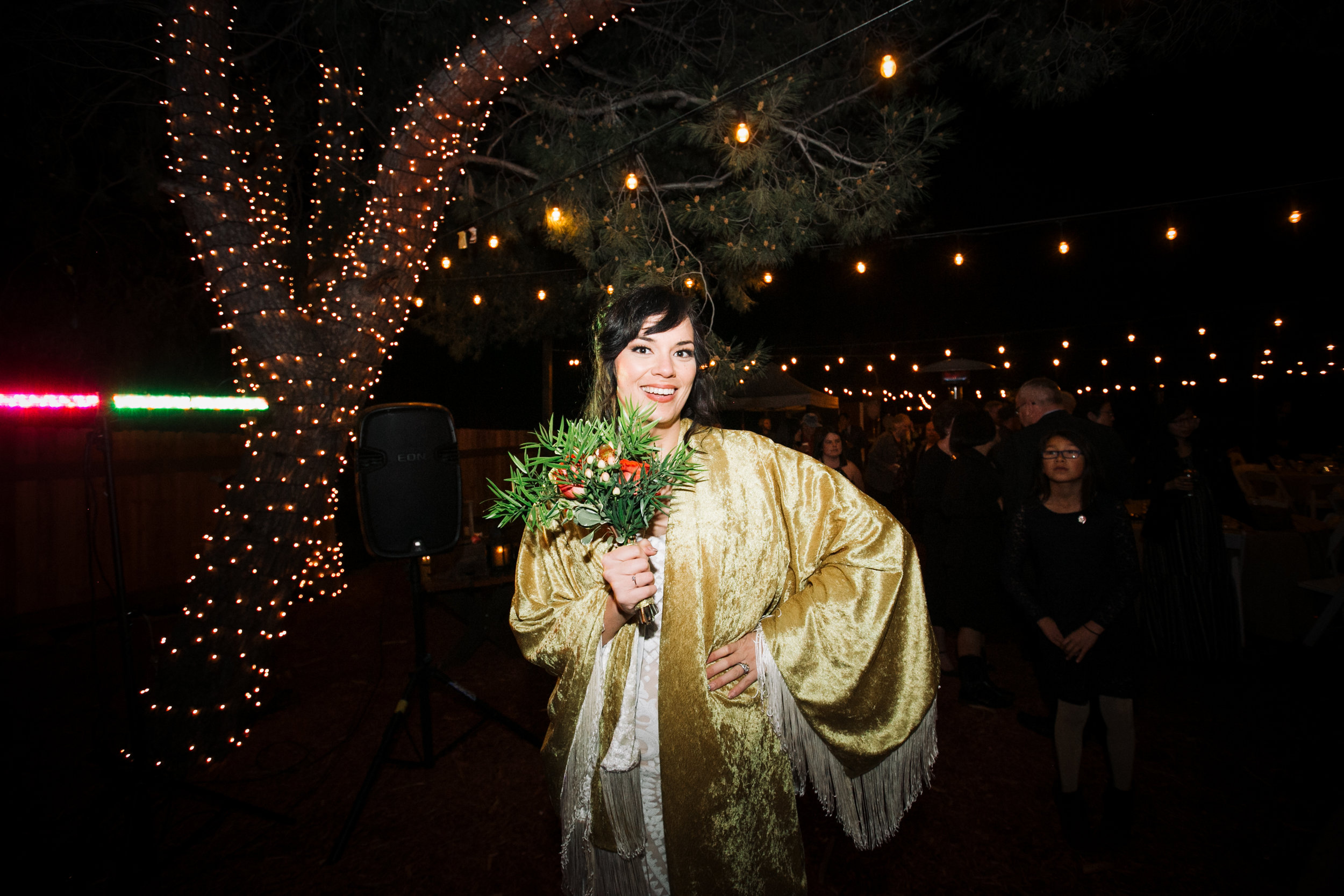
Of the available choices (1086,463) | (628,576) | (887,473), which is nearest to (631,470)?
(628,576)

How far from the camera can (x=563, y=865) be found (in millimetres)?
1550

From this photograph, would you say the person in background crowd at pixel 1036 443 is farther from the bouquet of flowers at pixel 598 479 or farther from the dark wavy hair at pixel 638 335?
the bouquet of flowers at pixel 598 479

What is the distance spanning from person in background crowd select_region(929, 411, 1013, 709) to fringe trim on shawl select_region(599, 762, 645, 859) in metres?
3.23

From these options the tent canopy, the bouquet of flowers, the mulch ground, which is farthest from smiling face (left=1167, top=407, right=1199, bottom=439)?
the tent canopy

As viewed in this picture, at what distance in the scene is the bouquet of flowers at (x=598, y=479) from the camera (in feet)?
3.77

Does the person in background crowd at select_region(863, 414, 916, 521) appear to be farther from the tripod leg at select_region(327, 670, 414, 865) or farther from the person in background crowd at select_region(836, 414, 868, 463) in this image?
the tripod leg at select_region(327, 670, 414, 865)

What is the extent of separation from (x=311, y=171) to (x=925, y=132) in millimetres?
5433

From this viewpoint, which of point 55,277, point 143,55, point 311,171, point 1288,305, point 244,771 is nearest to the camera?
point 244,771

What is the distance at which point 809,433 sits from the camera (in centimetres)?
831

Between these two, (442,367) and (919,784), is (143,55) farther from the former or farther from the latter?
(442,367)

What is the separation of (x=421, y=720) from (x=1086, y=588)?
343cm

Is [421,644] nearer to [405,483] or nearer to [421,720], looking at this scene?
[421,720]

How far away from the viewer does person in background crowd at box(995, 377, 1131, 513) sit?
12.1ft

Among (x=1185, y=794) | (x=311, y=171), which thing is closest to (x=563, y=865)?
(x=1185, y=794)
